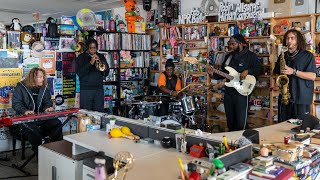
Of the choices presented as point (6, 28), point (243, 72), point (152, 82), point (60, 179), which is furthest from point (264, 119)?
point (6, 28)

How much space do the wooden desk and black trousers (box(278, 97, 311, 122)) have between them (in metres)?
0.72

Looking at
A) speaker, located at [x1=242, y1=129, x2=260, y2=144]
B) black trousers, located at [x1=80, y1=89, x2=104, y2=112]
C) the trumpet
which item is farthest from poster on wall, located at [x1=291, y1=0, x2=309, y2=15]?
speaker, located at [x1=242, y1=129, x2=260, y2=144]

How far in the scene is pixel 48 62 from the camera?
17.7 ft

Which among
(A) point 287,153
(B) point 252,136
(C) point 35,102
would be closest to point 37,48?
(C) point 35,102

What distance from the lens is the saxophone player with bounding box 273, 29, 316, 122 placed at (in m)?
Answer: 3.87

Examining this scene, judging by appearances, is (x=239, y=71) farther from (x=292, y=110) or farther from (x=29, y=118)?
(x=29, y=118)

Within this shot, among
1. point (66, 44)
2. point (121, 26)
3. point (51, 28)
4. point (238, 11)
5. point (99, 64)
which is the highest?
point (238, 11)

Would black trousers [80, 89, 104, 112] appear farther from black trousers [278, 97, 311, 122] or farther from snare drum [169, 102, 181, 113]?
black trousers [278, 97, 311, 122]

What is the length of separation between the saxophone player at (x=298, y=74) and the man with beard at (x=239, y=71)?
0.88 meters

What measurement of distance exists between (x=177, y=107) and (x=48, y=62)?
2.18 m

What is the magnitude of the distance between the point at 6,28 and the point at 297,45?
396 centimetres

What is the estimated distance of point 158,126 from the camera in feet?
9.24

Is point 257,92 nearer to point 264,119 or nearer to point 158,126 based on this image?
point 264,119

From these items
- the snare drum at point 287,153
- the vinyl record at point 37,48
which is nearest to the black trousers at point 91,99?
the vinyl record at point 37,48
